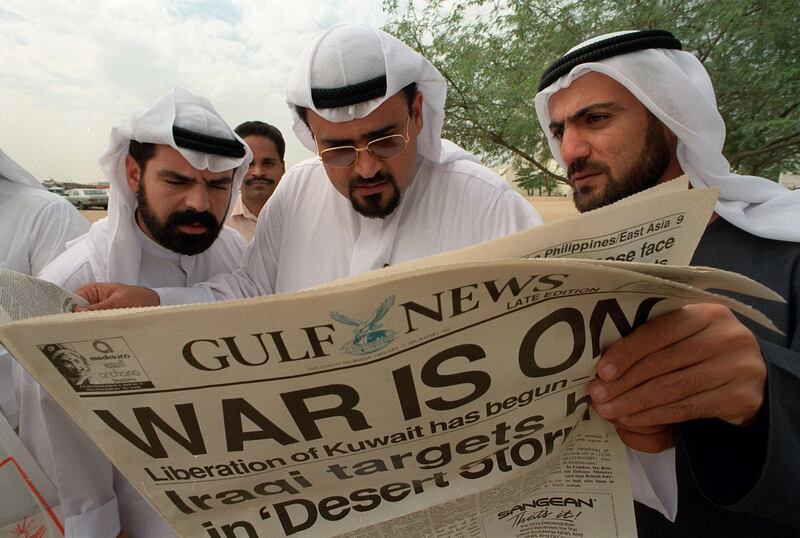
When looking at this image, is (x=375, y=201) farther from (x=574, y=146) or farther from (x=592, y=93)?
(x=592, y=93)

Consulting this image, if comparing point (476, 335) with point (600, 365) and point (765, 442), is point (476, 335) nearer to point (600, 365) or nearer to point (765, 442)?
point (600, 365)

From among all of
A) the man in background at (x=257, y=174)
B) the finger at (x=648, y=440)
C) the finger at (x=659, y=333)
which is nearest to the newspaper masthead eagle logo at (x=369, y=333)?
the finger at (x=659, y=333)

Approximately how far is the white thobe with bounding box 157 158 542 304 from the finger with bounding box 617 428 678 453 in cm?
84

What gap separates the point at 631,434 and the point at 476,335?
364mm

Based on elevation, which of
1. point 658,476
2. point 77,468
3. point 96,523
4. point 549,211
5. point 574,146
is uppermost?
point 574,146

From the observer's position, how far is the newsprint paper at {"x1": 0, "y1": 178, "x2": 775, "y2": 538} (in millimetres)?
548

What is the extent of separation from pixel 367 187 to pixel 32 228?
179 centimetres

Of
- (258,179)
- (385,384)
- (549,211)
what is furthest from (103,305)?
(549,211)

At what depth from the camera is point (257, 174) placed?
3469 millimetres

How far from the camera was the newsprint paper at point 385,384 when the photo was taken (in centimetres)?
55

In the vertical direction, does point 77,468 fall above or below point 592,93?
below

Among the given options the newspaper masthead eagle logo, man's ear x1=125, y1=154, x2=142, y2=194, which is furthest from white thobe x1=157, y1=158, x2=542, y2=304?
the newspaper masthead eagle logo

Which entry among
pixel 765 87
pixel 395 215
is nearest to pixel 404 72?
pixel 395 215

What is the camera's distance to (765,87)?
457 centimetres
